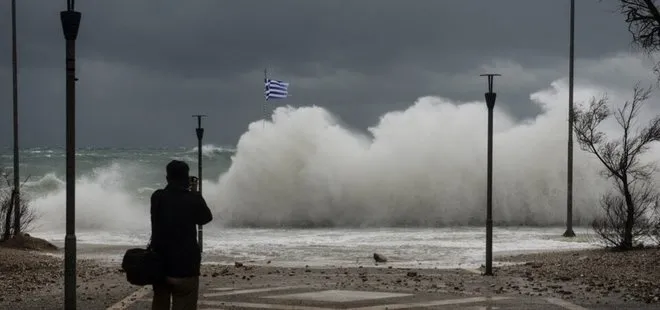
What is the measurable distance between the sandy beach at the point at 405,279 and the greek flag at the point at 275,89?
22.3m

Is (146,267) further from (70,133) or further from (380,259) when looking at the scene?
(380,259)

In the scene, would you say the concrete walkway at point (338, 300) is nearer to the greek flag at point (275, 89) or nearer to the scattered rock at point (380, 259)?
the scattered rock at point (380, 259)

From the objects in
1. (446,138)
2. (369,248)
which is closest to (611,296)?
(369,248)

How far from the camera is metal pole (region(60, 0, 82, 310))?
11500 millimetres

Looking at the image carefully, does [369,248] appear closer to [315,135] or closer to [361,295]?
[361,295]

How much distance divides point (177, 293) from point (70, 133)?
13.7 ft

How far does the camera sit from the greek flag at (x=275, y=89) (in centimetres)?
4312

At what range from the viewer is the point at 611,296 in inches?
546

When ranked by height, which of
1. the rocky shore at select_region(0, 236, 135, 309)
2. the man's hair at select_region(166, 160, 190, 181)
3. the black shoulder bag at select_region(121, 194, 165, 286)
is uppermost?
the man's hair at select_region(166, 160, 190, 181)

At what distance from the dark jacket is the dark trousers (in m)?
0.06

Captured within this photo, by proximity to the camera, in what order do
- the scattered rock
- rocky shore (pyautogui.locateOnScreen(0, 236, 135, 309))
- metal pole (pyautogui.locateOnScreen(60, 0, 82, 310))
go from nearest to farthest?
metal pole (pyautogui.locateOnScreen(60, 0, 82, 310)) < rocky shore (pyautogui.locateOnScreen(0, 236, 135, 309)) < the scattered rock

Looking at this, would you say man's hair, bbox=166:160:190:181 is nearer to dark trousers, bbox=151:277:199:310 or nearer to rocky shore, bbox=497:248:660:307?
dark trousers, bbox=151:277:199:310

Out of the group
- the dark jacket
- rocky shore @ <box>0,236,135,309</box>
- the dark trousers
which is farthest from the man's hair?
rocky shore @ <box>0,236,135,309</box>

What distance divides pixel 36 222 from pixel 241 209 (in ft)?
34.5
